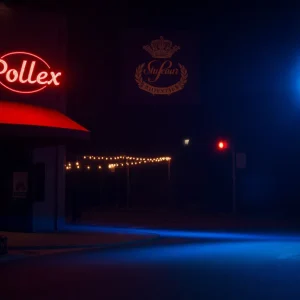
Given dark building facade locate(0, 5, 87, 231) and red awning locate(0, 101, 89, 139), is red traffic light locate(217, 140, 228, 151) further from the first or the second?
red awning locate(0, 101, 89, 139)

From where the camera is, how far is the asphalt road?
1124 centimetres

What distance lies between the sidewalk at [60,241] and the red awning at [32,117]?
3800 mm

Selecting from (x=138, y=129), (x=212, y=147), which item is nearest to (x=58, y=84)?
(x=212, y=147)

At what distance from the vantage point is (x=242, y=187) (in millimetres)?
45531

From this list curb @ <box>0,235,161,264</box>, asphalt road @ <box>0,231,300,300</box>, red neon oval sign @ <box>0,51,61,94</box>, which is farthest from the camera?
red neon oval sign @ <box>0,51,61,94</box>

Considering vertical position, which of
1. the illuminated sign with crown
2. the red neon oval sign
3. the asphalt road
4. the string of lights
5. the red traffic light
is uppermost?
the illuminated sign with crown

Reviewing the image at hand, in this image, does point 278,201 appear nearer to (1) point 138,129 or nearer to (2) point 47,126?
(1) point 138,129

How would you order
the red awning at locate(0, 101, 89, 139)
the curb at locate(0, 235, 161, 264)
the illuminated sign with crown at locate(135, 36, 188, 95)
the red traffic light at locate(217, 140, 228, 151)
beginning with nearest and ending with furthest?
the curb at locate(0, 235, 161, 264), the red awning at locate(0, 101, 89, 139), the red traffic light at locate(217, 140, 228, 151), the illuminated sign with crown at locate(135, 36, 188, 95)

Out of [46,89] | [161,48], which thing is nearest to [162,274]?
[46,89]

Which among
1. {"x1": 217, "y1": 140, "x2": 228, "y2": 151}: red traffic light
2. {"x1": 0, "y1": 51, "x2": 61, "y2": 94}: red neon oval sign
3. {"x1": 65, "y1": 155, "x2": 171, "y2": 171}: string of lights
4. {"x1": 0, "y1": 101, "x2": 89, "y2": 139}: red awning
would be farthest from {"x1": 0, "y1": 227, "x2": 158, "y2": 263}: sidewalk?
{"x1": 65, "y1": 155, "x2": 171, "y2": 171}: string of lights

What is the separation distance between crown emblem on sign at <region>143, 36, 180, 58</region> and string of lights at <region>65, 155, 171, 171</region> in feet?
49.4

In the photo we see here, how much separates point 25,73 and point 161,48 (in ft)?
32.1

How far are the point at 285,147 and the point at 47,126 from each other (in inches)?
1090

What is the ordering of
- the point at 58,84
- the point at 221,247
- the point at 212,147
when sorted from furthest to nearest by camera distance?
the point at 212,147, the point at 58,84, the point at 221,247
